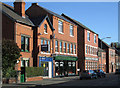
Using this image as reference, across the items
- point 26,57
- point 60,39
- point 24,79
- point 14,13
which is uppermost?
point 14,13

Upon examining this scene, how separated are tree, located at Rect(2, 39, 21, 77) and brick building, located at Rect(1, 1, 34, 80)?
2.95 m

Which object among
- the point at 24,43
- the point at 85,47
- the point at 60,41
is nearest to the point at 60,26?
the point at 60,41

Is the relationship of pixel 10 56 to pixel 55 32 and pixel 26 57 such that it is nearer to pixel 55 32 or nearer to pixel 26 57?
pixel 26 57

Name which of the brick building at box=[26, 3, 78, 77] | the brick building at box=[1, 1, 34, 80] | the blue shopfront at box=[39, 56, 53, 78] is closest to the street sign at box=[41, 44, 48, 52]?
the brick building at box=[26, 3, 78, 77]

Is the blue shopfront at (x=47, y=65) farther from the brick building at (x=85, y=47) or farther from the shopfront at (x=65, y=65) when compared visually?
the brick building at (x=85, y=47)

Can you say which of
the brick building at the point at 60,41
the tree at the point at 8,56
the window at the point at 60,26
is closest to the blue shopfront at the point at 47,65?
the brick building at the point at 60,41

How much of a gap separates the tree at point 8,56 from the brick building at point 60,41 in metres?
8.09

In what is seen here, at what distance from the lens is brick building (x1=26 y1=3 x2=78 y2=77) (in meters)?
37.8

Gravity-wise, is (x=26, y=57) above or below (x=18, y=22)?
below

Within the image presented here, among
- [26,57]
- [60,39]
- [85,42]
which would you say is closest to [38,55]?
[26,57]

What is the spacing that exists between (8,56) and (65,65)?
18471 millimetres

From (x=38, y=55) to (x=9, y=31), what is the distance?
18.7ft

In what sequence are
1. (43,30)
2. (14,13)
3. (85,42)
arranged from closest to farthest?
(14,13)
(43,30)
(85,42)

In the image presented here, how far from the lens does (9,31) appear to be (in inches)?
1184
